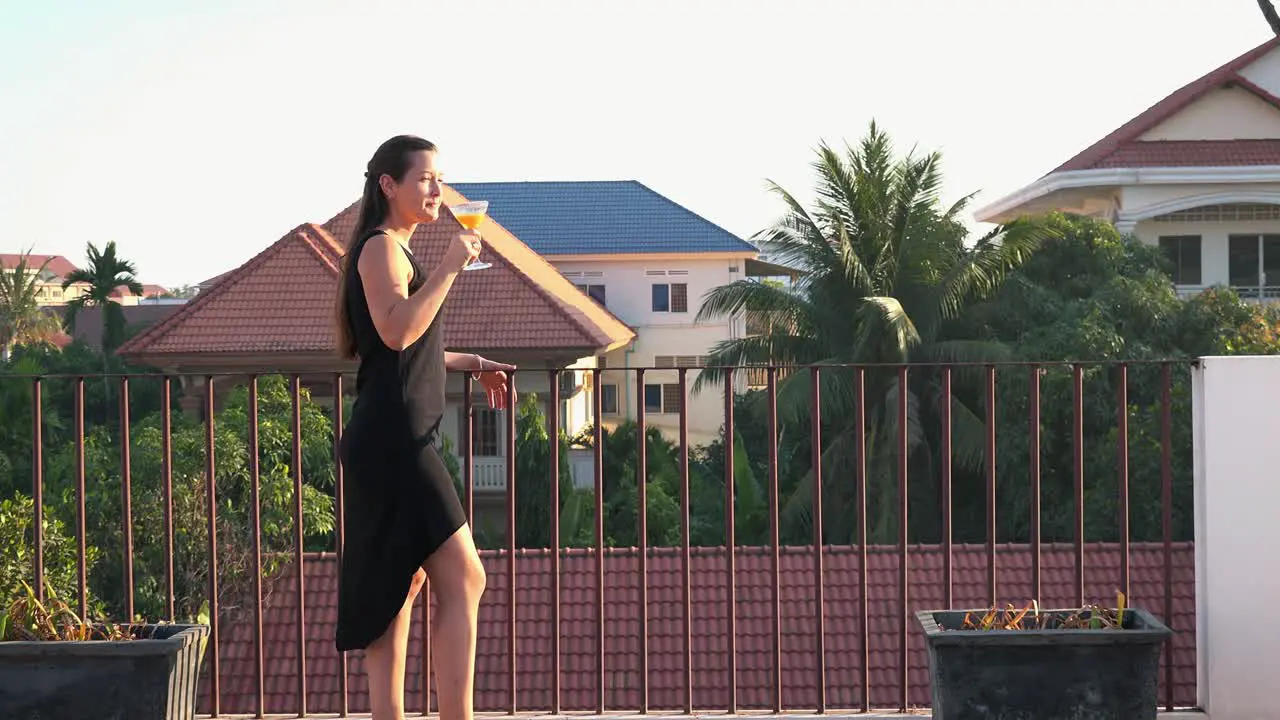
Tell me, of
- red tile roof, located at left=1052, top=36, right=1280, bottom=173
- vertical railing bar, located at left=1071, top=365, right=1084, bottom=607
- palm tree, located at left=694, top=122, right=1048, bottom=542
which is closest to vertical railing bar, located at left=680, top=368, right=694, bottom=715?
vertical railing bar, located at left=1071, top=365, right=1084, bottom=607

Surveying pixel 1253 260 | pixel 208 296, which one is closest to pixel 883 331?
pixel 1253 260

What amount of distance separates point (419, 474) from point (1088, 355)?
894 inches

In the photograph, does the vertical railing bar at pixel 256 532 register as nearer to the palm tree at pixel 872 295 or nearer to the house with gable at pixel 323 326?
the palm tree at pixel 872 295

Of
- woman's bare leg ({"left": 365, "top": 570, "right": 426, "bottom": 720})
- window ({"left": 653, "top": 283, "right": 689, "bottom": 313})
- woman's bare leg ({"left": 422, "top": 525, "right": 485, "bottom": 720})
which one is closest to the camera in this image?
woman's bare leg ({"left": 422, "top": 525, "right": 485, "bottom": 720})

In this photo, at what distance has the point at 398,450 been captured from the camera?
3.11 metres

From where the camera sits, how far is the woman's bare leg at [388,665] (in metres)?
3.26

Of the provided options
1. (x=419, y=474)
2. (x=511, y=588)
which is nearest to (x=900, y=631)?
(x=511, y=588)

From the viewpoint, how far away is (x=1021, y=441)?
25703mm

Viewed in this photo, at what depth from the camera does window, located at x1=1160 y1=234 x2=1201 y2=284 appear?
3262 cm

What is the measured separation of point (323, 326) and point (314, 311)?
0.65 m

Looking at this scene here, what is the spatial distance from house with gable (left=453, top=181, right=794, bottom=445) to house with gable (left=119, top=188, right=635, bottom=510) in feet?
37.2

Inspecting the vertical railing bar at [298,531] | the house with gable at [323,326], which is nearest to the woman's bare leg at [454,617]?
the vertical railing bar at [298,531]

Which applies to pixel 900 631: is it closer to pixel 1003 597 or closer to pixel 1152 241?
pixel 1003 597

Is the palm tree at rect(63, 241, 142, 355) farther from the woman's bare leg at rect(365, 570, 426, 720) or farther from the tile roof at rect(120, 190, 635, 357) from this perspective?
the woman's bare leg at rect(365, 570, 426, 720)
